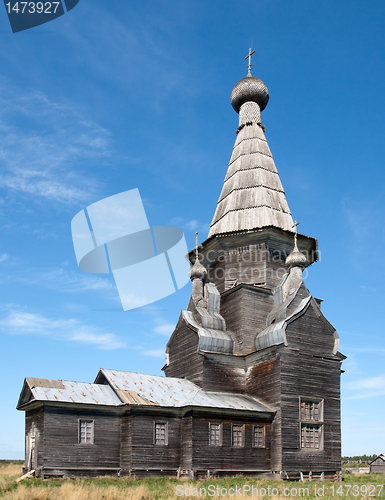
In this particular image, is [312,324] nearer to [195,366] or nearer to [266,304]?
[266,304]

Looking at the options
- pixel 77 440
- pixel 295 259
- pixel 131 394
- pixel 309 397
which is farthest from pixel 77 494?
pixel 295 259

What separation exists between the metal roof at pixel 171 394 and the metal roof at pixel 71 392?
1.57 ft

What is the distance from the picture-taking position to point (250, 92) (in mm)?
33750

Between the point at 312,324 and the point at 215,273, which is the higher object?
the point at 215,273

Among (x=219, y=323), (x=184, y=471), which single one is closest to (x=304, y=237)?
(x=219, y=323)

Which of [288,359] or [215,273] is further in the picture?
[215,273]

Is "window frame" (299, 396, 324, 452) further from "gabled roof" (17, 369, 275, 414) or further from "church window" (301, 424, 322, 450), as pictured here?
"gabled roof" (17, 369, 275, 414)

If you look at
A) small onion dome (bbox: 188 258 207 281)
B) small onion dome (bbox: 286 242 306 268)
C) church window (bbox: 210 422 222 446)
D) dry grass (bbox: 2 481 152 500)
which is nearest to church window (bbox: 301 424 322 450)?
church window (bbox: 210 422 222 446)

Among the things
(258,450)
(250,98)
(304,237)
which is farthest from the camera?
(250,98)

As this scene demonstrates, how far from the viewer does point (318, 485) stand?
68.3 feet

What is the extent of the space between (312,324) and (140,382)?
28.3ft

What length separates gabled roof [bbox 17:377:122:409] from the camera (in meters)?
20.9

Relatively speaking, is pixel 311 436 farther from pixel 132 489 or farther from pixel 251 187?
pixel 251 187

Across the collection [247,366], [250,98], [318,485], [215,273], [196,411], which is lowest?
[318,485]
